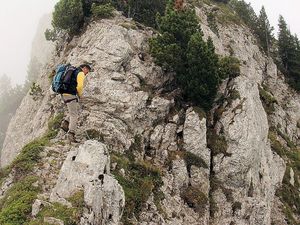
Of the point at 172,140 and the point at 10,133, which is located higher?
the point at 172,140

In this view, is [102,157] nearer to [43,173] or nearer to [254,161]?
[43,173]

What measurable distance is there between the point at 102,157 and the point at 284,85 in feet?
133

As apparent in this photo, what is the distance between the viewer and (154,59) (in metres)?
34.0

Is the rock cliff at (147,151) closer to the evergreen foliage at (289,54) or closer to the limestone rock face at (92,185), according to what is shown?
the limestone rock face at (92,185)

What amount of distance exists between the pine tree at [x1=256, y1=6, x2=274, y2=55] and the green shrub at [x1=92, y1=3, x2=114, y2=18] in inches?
1252

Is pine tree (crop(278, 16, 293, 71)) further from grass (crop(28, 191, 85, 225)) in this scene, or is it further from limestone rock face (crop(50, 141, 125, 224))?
grass (crop(28, 191, 85, 225))

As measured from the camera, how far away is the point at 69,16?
37.9m

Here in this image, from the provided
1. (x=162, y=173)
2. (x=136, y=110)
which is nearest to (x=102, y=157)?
(x=162, y=173)

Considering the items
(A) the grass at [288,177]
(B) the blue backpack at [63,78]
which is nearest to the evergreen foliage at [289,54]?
(A) the grass at [288,177]

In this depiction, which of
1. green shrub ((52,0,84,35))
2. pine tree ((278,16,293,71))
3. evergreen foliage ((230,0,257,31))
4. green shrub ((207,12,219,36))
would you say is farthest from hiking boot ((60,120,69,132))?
evergreen foliage ((230,0,257,31))

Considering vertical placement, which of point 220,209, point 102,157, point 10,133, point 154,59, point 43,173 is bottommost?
point 10,133

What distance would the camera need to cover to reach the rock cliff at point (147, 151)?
20.7 m

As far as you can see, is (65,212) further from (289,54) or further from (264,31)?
(264,31)

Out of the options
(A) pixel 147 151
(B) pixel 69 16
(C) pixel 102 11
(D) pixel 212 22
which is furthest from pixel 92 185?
(D) pixel 212 22
